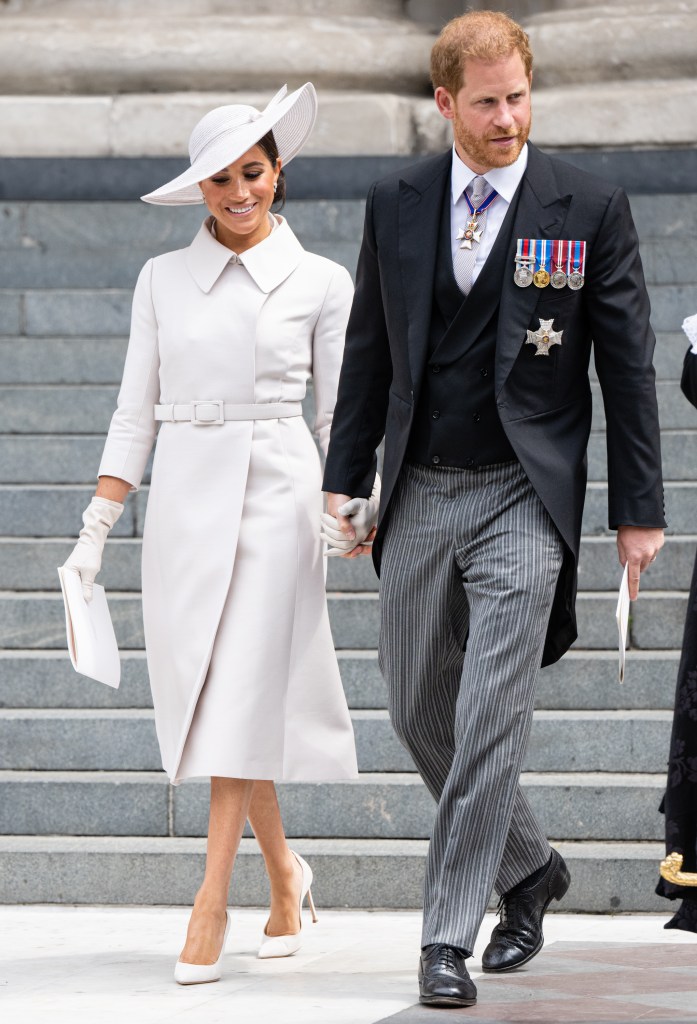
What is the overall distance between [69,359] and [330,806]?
317 centimetres

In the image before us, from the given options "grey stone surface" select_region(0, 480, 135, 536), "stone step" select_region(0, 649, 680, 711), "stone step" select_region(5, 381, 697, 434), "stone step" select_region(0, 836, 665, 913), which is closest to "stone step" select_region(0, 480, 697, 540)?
"grey stone surface" select_region(0, 480, 135, 536)

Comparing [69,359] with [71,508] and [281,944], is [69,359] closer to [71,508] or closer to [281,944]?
[71,508]

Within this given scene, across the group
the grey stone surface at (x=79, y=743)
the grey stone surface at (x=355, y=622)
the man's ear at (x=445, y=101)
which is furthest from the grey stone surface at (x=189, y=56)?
the man's ear at (x=445, y=101)

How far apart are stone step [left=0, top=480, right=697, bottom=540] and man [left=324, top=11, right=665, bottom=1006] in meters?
2.52

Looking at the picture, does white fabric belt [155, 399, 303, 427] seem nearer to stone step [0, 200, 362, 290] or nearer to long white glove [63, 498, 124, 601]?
long white glove [63, 498, 124, 601]

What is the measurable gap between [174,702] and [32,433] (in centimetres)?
327

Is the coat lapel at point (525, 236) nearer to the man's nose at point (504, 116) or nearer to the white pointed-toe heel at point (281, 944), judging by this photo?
the man's nose at point (504, 116)

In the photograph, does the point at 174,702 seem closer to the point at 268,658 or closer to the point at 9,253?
the point at 268,658

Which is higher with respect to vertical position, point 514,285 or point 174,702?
point 514,285

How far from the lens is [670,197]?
29.5ft

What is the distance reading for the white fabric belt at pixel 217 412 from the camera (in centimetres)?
462

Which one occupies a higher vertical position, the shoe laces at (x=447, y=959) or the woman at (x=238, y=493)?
the woman at (x=238, y=493)

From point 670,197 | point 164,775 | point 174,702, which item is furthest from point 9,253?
point 174,702

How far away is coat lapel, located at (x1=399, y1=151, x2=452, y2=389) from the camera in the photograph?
4.19 m
